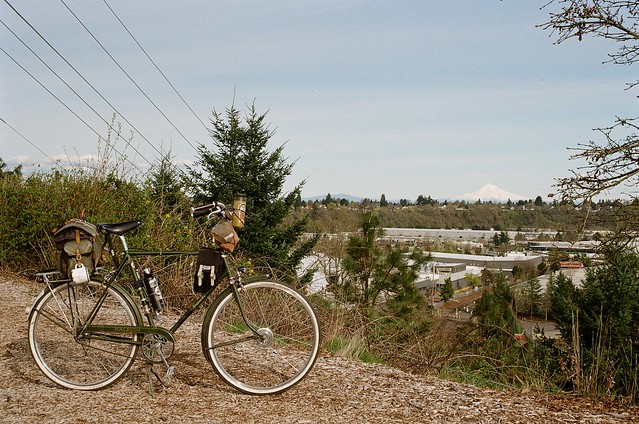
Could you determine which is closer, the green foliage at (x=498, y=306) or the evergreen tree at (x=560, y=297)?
the evergreen tree at (x=560, y=297)

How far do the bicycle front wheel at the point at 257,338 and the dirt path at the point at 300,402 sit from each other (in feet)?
0.45

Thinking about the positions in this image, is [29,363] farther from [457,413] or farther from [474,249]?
[474,249]

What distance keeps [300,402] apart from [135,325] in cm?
118

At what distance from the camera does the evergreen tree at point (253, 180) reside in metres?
18.0

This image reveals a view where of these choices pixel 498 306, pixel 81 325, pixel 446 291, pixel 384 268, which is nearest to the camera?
pixel 81 325

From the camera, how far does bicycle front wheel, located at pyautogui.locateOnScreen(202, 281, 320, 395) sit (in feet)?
12.9

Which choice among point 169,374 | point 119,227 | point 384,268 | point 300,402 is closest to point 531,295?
point 384,268

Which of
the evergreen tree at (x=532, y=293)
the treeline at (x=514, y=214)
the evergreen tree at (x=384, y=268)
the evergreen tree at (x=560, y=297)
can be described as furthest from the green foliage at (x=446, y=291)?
the evergreen tree at (x=384, y=268)

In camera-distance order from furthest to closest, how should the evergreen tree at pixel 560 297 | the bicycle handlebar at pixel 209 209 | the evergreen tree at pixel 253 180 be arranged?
the evergreen tree at pixel 560 297, the evergreen tree at pixel 253 180, the bicycle handlebar at pixel 209 209

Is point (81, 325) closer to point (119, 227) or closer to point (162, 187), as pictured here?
point (119, 227)

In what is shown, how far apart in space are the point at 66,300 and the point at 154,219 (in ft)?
16.0

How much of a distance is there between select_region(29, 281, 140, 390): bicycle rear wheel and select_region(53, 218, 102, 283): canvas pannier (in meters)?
0.11

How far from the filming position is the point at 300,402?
3936 mm

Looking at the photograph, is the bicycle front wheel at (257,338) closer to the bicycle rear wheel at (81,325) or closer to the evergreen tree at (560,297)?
the bicycle rear wheel at (81,325)
